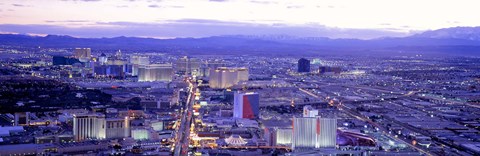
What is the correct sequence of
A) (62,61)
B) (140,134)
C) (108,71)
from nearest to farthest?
(140,134) → (108,71) → (62,61)

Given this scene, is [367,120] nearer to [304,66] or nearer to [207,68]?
[207,68]

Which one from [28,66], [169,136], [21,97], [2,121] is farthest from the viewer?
[28,66]

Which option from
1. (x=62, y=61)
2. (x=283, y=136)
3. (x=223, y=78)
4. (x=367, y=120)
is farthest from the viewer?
(x=62, y=61)

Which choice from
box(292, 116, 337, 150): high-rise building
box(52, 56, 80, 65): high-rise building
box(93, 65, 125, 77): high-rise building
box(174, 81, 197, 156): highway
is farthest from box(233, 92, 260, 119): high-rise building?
box(52, 56, 80, 65): high-rise building

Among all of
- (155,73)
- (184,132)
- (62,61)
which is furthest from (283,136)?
(62,61)

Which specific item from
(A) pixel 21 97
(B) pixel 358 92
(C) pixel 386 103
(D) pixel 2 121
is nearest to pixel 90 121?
(D) pixel 2 121

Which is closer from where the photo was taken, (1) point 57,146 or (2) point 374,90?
(1) point 57,146

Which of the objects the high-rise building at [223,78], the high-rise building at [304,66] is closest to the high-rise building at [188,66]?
the high-rise building at [304,66]

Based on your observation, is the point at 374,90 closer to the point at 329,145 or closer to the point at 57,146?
the point at 329,145
